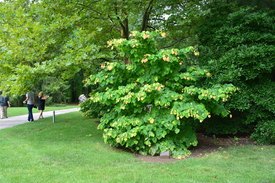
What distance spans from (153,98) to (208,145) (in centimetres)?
214

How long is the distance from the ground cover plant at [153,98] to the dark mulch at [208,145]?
0.22 m

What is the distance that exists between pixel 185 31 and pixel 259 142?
479cm

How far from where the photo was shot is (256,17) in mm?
8562

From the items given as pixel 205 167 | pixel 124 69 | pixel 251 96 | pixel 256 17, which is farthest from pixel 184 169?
pixel 256 17

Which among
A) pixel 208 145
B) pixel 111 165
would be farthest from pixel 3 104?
pixel 111 165

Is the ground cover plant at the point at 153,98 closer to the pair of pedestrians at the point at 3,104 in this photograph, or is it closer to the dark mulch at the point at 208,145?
the dark mulch at the point at 208,145

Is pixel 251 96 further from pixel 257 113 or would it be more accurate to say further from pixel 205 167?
pixel 205 167

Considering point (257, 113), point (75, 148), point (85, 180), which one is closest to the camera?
point (85, 180)

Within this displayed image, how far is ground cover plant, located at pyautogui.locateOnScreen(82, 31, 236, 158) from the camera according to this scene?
7.21 m

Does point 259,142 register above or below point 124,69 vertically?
below

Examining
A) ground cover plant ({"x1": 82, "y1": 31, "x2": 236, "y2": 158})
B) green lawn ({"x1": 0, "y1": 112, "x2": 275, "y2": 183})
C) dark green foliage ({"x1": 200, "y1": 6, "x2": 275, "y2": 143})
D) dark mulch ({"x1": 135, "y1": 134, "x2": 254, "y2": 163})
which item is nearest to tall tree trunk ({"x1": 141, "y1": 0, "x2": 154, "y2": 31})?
dark green foliage ({"x1": 200, "y1": 6, "x2": 275, "y2": 143})

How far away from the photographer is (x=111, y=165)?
6410mm

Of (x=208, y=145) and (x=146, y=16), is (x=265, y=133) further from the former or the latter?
(x=146, y=16)

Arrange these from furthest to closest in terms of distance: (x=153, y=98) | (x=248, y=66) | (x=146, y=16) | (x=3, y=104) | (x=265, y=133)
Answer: (x=3, y=104)
(x=146, y=16)
(x=248, y=66)
(x=265, y=133)
(x=153, y=98)
